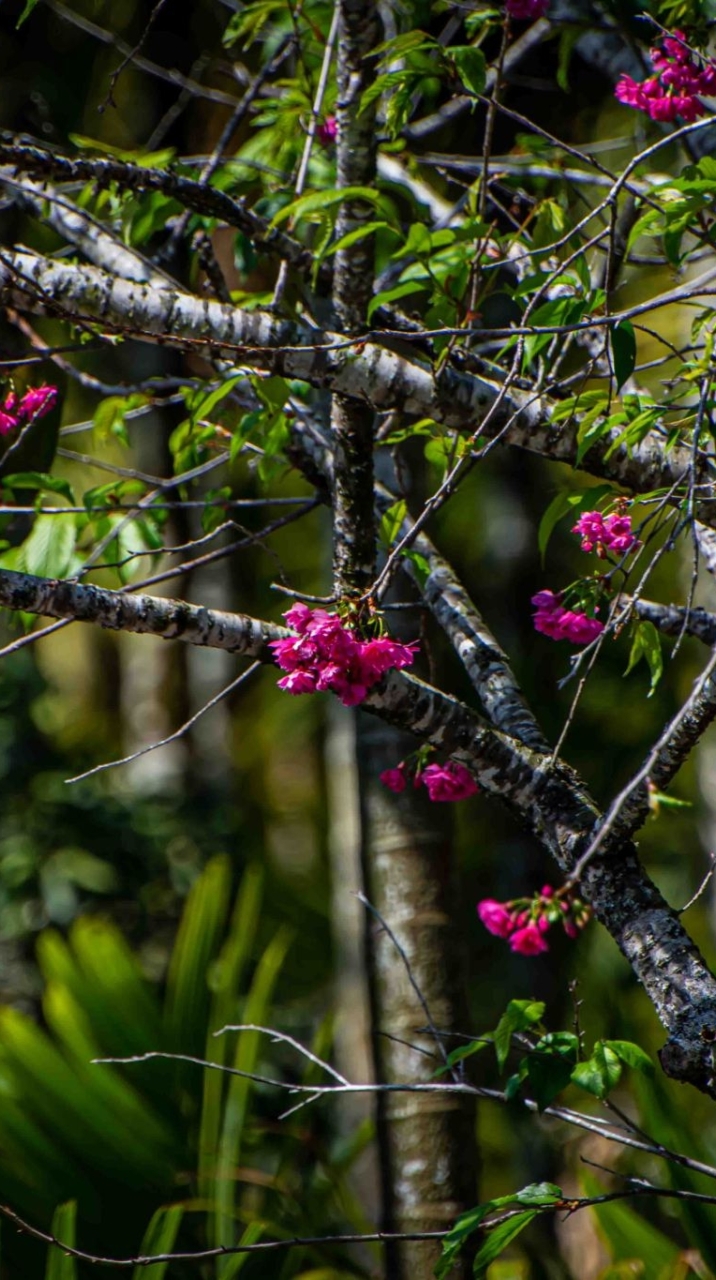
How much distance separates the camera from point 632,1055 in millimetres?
1516

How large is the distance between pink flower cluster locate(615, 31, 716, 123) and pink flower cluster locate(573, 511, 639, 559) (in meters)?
0.75

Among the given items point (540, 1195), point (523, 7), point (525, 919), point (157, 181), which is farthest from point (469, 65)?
point (540, 1195)

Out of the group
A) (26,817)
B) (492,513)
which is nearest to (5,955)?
(26,817)

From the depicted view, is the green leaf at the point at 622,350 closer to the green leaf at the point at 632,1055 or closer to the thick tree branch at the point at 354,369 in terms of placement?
the thick tree branch at the point at 354,369

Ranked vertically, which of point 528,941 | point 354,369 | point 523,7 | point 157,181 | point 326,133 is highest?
point 326,133

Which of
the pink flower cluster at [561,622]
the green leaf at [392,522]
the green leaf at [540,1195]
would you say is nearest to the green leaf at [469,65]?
the green leaf at [392,522]

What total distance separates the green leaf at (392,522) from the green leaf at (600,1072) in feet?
2.96

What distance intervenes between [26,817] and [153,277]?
3361 millimetres

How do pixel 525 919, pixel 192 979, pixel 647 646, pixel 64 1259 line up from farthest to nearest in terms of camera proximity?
pixel 192 979 → pixel 64 1259 → pixel 525 919 → pixel 647 646

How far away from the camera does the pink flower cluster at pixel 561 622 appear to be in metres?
1.79

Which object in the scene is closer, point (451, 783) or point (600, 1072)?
point (600, 1072)

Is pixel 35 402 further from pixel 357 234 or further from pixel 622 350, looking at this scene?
pixel 622 350

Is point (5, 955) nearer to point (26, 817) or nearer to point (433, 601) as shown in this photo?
point (26, 817)

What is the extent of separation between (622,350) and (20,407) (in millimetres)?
1140
